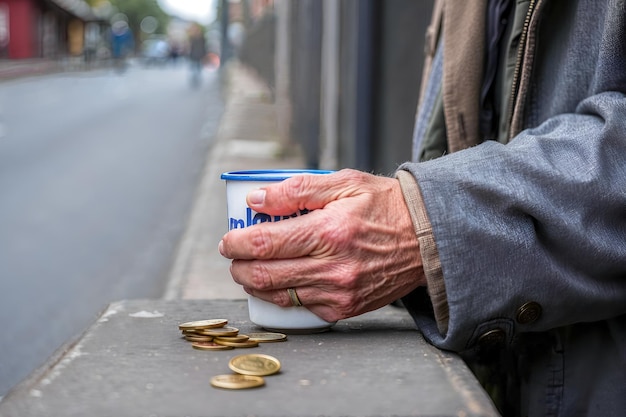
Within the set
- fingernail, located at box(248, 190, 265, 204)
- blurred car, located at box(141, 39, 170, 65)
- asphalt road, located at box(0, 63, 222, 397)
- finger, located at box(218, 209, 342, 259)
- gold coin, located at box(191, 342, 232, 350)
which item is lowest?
asphalt road, located at box(0, 63, 222, 397)

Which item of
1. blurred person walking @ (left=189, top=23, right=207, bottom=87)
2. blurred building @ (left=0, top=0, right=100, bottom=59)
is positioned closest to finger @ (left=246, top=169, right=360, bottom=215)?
blurred person walking @ (left=189, top=23, right=207, bottom=87)

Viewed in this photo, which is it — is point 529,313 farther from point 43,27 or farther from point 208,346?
point 43,27

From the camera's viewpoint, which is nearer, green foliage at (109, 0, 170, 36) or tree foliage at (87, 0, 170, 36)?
tree foliage at (87, 0, 170, 36)

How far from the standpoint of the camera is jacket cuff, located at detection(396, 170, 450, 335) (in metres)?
1.29

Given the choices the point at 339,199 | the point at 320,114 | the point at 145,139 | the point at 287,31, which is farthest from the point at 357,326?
the point at 145,139

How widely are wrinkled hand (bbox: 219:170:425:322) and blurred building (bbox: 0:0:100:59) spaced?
43.1m

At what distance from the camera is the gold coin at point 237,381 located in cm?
107

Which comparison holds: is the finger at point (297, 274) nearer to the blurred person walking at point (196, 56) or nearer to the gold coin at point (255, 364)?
the gold coin at point (255, 364)

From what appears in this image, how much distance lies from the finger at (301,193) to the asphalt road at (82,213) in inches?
17.7

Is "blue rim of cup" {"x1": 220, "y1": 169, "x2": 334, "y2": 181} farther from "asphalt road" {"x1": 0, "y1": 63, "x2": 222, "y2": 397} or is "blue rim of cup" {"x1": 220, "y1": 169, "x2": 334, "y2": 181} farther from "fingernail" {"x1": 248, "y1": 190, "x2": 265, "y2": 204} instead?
"asphalt road" {"x1": 0, "y1": 63, "x2": 222, "y2": 397}

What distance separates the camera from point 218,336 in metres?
1.32

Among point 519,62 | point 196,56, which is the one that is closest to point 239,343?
point 519,62

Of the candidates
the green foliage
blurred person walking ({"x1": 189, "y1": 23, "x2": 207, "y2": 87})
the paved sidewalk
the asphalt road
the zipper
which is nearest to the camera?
the zipper

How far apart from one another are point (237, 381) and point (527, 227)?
18.8 inches
